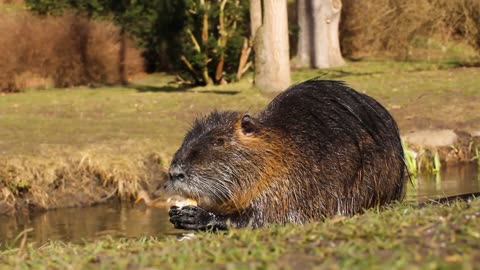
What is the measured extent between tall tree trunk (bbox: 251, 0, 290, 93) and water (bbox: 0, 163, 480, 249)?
6.45 metres

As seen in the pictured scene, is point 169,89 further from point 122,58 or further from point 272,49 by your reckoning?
point 272,49

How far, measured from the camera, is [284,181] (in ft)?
19.8

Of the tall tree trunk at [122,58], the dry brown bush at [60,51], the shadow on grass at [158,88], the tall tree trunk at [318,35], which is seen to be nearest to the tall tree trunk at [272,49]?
the shadow on grass at [158,88]

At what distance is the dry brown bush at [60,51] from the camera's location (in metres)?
25.3

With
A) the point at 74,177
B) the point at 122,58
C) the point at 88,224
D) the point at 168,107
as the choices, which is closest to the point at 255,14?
the point at 168,107

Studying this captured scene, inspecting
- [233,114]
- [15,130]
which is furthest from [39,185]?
[233,114]

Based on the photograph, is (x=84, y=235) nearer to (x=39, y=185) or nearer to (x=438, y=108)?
(x=39, y=185)

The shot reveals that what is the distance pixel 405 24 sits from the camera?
85.4 feet

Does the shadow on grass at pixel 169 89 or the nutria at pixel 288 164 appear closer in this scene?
the nutria at pixel 288 164

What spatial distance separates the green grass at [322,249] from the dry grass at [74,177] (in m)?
6.97

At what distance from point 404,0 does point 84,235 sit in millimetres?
16703

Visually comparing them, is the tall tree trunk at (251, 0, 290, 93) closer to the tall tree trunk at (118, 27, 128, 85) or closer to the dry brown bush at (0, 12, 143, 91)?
the dry brown bush at (0, 12, 143, 91)

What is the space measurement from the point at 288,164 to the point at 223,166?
409 millimetres

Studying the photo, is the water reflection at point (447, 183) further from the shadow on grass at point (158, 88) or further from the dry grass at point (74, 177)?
the shadow on grass at point (158, 88)
